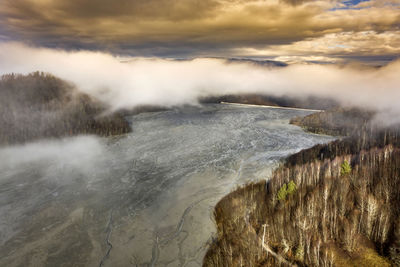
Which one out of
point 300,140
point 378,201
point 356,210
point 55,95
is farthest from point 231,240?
point 55,95

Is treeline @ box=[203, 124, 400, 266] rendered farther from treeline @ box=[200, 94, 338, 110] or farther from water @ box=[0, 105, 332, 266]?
treeline @ box=[200, 94, 338, 110]

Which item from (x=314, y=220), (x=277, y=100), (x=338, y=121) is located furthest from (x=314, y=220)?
(x=277, y=100)

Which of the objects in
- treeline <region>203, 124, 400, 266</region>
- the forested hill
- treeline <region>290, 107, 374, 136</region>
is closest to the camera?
treeline <region>203, 124, 400, 266</region>

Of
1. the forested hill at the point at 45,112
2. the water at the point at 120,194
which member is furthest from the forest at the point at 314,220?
the forested hill at the point at 45,112

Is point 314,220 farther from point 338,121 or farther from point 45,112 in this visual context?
point 45,112

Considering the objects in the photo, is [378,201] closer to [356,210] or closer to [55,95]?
[356,210]

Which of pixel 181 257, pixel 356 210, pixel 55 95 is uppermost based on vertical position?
pixel 55 95

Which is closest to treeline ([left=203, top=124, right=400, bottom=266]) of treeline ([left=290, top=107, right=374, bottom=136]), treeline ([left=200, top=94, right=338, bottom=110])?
treeline ([left=290, top=107, right=374, bottom=136])
